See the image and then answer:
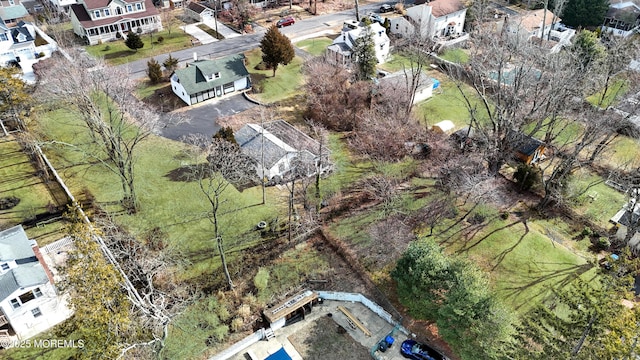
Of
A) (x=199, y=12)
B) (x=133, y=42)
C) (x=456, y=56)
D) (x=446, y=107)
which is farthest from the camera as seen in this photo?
(x=199, y=12)

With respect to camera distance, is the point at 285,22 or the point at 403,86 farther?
the point at 285,22

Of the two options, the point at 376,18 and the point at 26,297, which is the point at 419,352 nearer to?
the point at 26,297

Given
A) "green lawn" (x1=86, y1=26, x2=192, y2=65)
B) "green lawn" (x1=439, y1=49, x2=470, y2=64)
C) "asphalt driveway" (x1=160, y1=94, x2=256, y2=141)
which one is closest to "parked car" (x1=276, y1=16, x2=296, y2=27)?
"green lawn" (x1=86, y1=26, x2=192, y2=65)

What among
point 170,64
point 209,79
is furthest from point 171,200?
point 170,64

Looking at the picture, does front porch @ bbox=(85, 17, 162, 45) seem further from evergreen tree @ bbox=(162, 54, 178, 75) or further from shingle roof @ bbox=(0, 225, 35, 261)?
shingle roof @ bbox=(0, 225, 35, 261)

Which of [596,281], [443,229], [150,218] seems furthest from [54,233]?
[596,281]

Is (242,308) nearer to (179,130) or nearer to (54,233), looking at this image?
(54,233)
